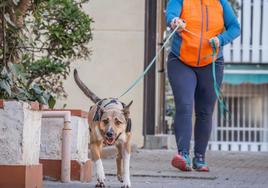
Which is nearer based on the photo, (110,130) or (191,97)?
(110,130)

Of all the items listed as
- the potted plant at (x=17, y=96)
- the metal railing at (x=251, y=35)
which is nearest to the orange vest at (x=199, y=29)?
the potted plant at (x=17, y=96)

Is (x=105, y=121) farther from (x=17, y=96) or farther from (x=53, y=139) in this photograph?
(x=53, y=139)

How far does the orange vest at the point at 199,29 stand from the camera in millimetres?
9098

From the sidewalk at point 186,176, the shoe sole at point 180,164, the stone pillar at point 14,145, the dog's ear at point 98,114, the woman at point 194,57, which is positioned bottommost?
the sidewalk at point 186,176

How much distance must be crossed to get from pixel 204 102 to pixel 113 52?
6597 millimetres

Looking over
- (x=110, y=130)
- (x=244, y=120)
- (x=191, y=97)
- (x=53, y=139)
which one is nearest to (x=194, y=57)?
(x=191, y=97)

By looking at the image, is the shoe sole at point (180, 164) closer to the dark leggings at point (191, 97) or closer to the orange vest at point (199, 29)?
the dark leggings at point (191, 97)

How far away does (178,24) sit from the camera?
8875mm

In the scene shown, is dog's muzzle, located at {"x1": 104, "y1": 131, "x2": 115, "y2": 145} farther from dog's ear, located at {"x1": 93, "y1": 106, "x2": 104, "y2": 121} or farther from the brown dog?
dog's ear, located at {"x1": 93, "y1": 106, "x2": 104, "y2": 121}

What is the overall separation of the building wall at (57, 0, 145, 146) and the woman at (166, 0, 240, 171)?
6.39m

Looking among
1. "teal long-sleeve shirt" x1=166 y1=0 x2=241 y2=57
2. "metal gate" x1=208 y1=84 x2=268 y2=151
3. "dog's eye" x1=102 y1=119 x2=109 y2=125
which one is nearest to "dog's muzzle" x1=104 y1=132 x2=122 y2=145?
"dog's eye" x1=102 y1=119 x2=109 y2=125

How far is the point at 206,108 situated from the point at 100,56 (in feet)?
21.9

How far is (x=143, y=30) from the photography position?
15.8 m

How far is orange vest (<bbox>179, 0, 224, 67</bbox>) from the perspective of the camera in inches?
358
